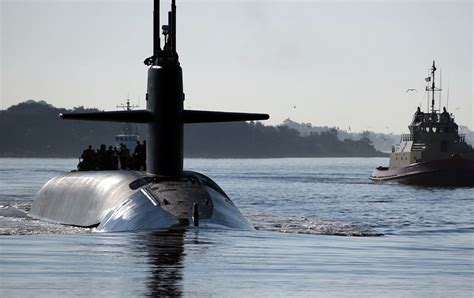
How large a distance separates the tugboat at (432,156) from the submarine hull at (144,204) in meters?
52.2

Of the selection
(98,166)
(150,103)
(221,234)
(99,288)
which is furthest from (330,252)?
(98,166)

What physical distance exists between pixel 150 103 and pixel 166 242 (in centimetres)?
823

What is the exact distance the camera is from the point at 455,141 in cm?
8825

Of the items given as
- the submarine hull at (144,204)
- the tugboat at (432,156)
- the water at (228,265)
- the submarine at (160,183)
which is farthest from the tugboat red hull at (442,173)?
the submarine at (160,183)

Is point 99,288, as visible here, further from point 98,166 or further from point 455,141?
point 455,141

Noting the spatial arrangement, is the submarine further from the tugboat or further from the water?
the tugboat

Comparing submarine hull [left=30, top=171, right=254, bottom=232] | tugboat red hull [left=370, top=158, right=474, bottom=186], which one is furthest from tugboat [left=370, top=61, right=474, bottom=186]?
submarine hull [left=30, top=171, right=254, bottom=232]

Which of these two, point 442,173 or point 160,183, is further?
point 442,173

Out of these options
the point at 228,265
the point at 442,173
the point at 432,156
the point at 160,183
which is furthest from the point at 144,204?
the point at 432,156

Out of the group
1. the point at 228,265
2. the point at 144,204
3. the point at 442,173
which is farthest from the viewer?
the point at 442,173

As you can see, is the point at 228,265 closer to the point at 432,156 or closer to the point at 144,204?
the point at 144,204

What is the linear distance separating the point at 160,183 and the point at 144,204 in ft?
5.45

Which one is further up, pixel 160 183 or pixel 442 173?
pixel 160 183

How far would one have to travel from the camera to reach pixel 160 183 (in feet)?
83.0
